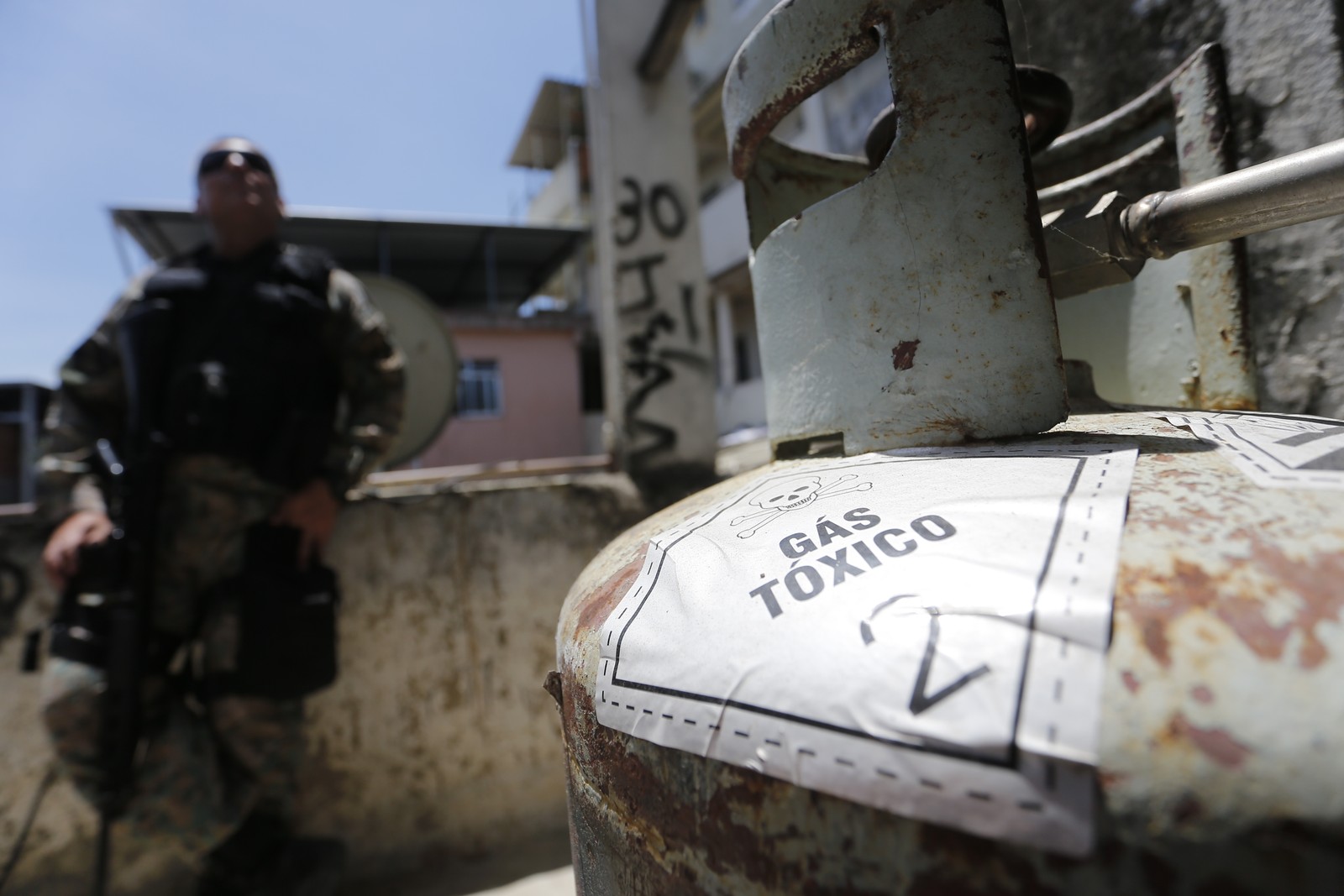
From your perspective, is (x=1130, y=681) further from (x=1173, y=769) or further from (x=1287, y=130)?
(x=1287, y=130)

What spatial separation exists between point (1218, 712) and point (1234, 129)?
1.40 metres

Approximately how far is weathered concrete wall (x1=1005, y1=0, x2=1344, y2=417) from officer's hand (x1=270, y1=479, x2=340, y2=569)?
183 cm

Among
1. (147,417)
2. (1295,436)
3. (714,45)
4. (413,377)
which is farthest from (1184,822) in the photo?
(714,45)

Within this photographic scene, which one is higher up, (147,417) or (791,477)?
(147,417)

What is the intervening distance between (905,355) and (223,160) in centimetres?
192

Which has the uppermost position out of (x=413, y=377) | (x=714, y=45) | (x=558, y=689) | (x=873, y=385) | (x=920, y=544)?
(x=714, y=45)

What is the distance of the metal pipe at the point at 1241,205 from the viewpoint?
0.68 meters

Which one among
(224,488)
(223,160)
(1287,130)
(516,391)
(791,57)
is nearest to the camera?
(791,57)

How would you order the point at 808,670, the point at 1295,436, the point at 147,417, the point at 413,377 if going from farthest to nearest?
1. the point at 413,377
2. the point at 147,417
3. the point at 1295,436
4. the point at 808,670

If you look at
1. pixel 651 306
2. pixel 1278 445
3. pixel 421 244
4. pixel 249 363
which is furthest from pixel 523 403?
pixel 1278 445

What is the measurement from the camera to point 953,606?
1.57 feet

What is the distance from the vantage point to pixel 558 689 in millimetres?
784

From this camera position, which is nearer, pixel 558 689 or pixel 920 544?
pixel 920 544

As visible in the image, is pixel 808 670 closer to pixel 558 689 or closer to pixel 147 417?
pixel 558 689
